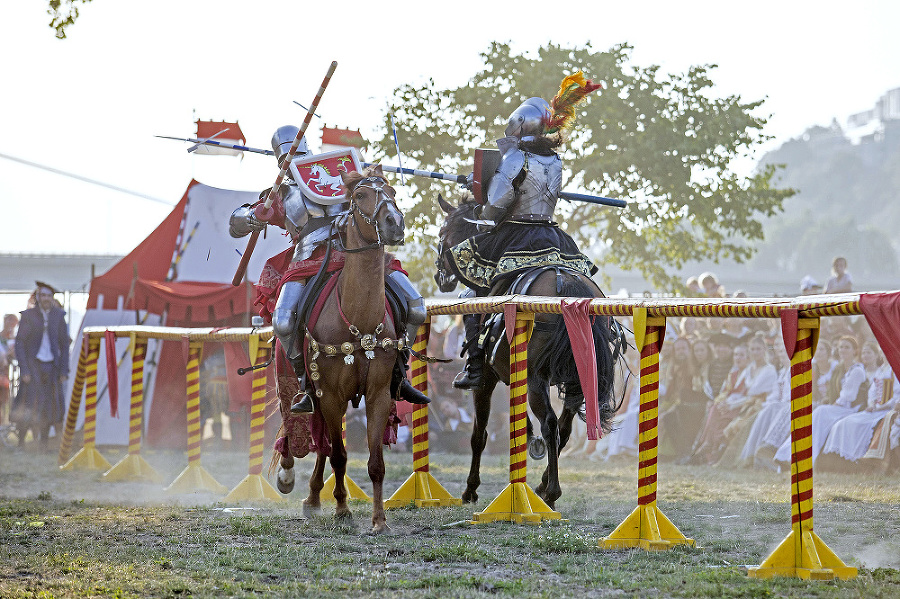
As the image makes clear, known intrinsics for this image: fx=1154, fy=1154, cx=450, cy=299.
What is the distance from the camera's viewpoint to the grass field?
18.7 feet

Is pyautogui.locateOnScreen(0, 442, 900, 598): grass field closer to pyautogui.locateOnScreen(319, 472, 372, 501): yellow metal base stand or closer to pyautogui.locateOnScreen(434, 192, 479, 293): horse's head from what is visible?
pyautogui.locateOnScreen(319, 472, 372, 501): yellow metal base stand

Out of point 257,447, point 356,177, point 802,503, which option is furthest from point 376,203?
point 257,447

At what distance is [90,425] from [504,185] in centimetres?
730

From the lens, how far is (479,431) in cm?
999

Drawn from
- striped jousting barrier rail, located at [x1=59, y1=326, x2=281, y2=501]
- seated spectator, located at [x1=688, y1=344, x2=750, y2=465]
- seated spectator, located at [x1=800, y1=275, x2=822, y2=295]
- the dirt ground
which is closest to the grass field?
the dirt ground

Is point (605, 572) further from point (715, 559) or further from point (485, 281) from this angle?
point (485, 281)

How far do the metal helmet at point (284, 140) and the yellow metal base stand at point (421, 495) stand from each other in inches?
115

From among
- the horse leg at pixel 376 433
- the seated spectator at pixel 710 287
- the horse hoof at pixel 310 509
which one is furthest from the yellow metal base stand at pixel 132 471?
the seated spectator at pixel 710 287

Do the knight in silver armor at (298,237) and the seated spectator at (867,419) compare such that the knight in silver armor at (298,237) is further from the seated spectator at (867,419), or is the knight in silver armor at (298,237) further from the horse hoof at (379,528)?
the seated spectator at (867,419)

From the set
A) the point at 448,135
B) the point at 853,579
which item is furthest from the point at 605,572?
the point at 448,135

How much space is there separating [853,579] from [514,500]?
3069 millimetres

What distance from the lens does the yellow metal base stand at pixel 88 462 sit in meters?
14.3

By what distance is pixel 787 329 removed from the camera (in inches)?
235

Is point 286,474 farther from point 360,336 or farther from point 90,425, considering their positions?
point 90,425
